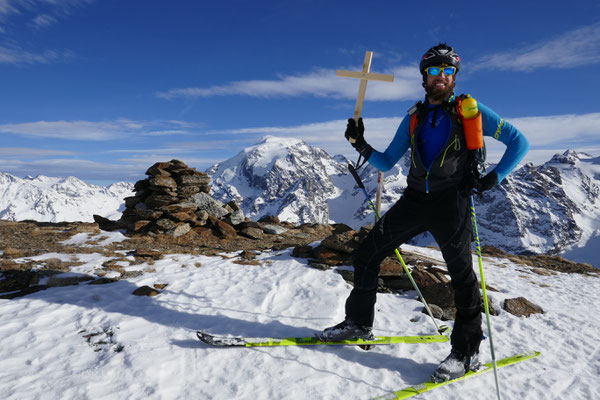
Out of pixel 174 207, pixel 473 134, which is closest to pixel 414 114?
pixel 473 134

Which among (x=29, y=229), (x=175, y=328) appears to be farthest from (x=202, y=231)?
(x=175, y=328)

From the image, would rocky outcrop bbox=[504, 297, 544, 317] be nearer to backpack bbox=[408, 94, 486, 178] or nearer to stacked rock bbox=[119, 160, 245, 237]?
backpack bbox=[408, 94, 486, 178]

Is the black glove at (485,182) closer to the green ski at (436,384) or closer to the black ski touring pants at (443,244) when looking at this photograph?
the black ski touring pants at (443,244)

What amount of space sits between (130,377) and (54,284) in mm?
4565

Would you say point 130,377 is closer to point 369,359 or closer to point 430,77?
point 369,359

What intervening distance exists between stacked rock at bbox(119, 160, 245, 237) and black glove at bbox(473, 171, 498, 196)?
489 inches

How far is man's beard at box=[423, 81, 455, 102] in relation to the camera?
5.02m

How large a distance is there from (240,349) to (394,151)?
4.24 m

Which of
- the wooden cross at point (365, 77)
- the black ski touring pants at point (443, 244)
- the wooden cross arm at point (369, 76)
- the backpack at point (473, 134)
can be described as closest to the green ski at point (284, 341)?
the black ski touring pants at point (443, 244)

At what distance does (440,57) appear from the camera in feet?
16.2

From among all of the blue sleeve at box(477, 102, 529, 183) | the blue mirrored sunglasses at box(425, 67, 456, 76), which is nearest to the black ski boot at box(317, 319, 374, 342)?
the blue sleeve at box(477, 102, 529, 183)

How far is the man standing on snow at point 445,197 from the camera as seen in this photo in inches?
186

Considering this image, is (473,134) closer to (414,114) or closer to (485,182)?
(485,182)

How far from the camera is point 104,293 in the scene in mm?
7227
